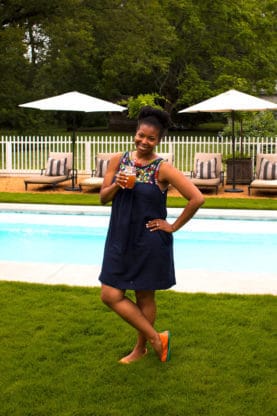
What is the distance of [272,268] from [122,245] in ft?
19.0

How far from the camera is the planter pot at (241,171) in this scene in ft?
52.2

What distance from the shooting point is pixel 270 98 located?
55094 mm

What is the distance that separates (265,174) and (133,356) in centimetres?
1103

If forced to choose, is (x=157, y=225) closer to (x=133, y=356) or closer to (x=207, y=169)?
(x=133, y=356)

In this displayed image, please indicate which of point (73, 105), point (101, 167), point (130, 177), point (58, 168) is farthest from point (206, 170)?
point (130, 177)

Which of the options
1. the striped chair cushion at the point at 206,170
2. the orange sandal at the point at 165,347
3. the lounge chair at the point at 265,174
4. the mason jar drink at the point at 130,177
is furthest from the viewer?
the striped chair cushion at the point at 206,170

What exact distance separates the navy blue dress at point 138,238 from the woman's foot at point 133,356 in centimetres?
75

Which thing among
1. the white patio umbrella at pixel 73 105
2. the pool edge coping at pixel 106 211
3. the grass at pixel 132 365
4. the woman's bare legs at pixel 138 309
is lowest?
the grass at pixel 132 365

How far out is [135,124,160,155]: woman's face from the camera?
3980mm

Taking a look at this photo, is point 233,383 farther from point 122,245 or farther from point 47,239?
point 47,239

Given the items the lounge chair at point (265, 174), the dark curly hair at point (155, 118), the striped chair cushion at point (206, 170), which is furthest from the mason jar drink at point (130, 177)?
the striped chair cushion at point (206, 170)

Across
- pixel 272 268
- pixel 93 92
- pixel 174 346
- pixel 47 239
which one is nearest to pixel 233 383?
pixel 174 346

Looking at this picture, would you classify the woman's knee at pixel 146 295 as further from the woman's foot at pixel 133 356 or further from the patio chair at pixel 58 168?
the patio chair at pixel 58 168

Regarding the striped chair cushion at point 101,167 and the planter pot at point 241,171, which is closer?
the striped chair cushion at point 101,167
